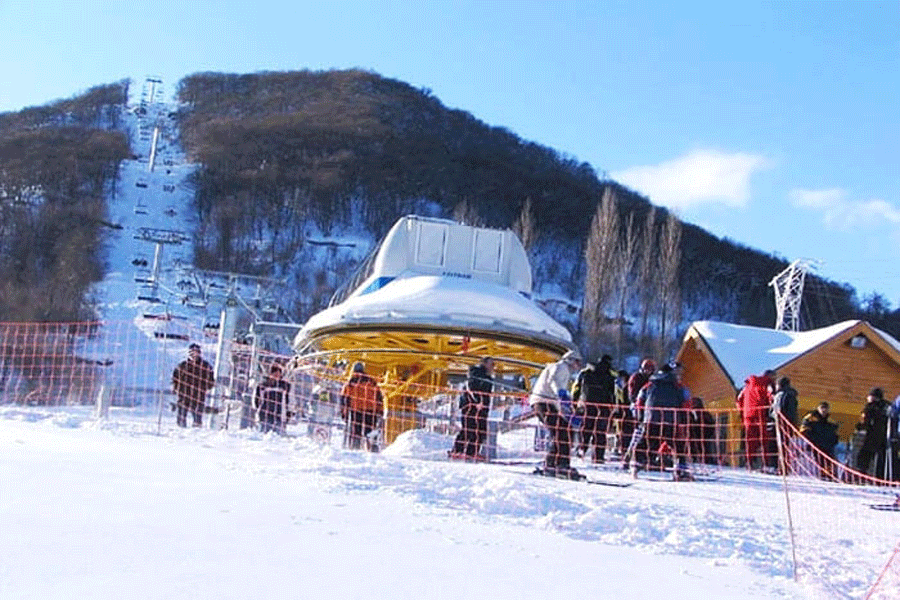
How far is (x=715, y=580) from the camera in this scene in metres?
6.11

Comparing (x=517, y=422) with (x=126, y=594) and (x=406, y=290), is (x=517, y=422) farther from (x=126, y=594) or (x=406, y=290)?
(x=126, y=594)

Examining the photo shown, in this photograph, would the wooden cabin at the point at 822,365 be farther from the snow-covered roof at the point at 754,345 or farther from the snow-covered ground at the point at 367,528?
the snow-covered ground at the point at 367,528

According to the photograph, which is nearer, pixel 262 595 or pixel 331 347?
pixel 262 595

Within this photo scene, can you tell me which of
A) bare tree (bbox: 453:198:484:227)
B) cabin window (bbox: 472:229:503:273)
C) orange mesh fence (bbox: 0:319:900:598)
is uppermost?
bare tree (bbox: 453:198:484:227)

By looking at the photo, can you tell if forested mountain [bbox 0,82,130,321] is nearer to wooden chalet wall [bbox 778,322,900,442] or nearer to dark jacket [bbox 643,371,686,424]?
wooden chalet wall [bbox 778,322,900,442]

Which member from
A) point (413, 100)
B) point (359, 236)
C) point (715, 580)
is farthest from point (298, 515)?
point (413, 100)

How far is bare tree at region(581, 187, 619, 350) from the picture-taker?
44.0 meters

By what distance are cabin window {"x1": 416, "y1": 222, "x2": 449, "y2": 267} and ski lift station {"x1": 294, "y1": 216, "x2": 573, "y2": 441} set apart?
17 mm

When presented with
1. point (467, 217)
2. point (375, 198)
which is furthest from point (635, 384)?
point (375, 198)

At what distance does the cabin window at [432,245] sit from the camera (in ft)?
61.4

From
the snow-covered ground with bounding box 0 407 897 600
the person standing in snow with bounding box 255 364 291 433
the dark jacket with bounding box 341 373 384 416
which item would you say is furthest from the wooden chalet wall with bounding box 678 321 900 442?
the snow-covered ground with bounding box 0 407 897 600

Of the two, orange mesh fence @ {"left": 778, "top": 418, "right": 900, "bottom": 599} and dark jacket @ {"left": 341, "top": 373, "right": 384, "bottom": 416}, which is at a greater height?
dark jacket @ {"left": 341, "top": 373, "right": 384, "bottom": 416}

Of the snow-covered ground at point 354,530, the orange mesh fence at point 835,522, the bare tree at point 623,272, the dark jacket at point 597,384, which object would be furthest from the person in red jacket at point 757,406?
the bare tree at point 623,272

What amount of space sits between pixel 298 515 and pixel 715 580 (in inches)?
95.6
